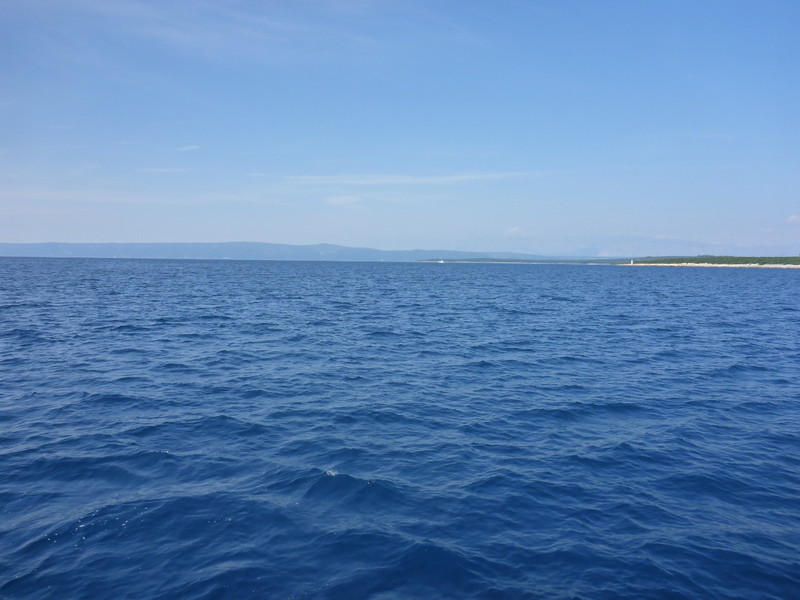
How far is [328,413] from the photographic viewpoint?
19.1m

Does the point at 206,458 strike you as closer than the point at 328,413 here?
Yes

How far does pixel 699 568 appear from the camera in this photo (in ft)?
33.3

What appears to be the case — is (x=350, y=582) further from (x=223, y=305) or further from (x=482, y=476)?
(x=223, y=305)

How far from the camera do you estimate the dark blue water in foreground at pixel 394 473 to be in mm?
9836

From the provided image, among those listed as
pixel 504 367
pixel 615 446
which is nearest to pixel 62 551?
pixel 615 446

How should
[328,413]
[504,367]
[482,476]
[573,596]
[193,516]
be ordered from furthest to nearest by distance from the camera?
[504,367]
[328,413]
[482,476]
[193,516]
[573,596]

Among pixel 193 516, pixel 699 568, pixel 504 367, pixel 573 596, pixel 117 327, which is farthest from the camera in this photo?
pixel 117 327

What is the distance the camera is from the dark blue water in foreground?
387 inches

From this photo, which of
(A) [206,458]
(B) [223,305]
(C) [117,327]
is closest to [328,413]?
(A) [206,458]

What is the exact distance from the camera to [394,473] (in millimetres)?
14117

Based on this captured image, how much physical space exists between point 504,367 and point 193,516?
1889 cm

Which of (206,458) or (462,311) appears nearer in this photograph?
(206,458)

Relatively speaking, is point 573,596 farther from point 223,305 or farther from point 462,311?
point 223,305

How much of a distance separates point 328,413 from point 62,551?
9797 mm
